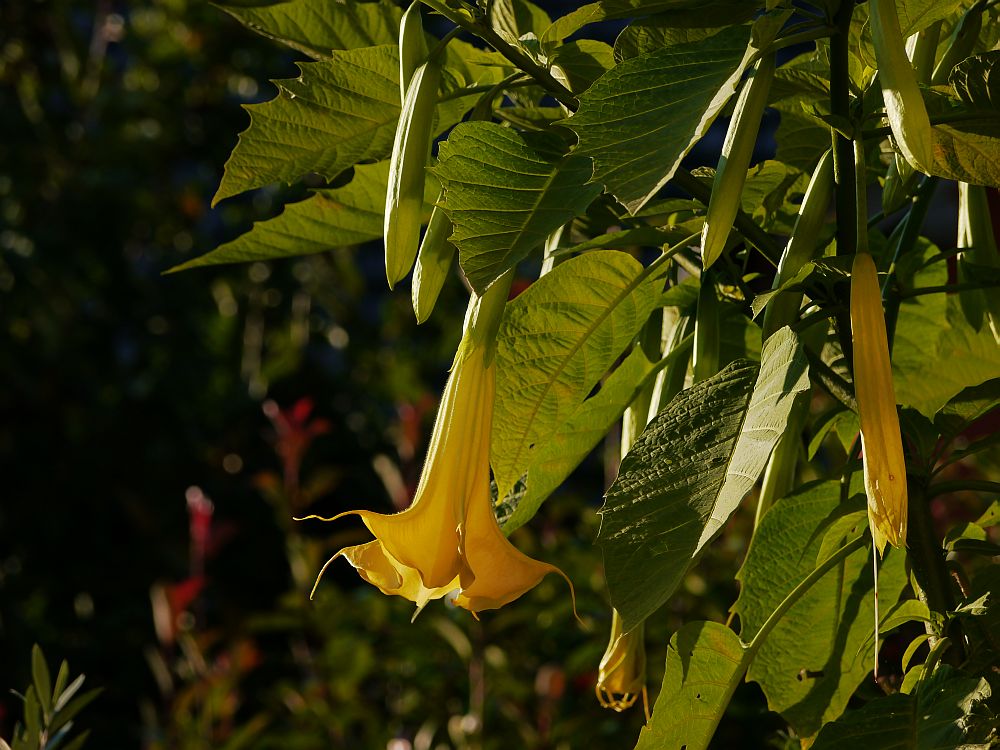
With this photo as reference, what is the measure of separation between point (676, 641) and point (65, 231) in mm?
2359

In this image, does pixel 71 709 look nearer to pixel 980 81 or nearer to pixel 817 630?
pixel 817 630

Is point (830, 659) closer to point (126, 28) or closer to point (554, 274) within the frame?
point (554, 274)

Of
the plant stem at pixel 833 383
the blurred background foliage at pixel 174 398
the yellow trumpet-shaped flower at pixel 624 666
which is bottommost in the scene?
the blurred background foliage at pixel 174 398

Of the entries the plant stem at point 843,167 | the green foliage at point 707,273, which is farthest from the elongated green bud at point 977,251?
the plant stem at point 843,167

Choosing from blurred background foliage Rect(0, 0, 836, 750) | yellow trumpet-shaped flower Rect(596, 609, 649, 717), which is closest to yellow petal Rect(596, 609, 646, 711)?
yellow trumpet-shaped flower Rect(596, 609, 649, 717)

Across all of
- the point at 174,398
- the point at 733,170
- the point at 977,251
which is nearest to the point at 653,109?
the point at 733,170

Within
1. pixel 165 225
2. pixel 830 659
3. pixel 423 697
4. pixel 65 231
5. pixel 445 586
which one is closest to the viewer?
pixel 445 586

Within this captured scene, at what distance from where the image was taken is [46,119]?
8.90 feet

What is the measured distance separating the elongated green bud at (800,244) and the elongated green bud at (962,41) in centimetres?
7

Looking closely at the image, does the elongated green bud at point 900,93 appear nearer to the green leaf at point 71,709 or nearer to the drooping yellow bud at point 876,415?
the drooping yellow bud at point 876,415

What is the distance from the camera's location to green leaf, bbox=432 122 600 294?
454 mm

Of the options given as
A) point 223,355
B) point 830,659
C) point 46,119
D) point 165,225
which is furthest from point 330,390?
point 830,659

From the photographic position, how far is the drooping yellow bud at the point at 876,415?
417 millimetres

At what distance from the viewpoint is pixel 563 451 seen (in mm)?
621
